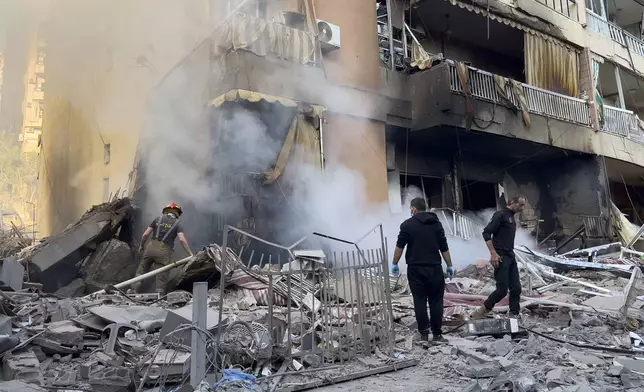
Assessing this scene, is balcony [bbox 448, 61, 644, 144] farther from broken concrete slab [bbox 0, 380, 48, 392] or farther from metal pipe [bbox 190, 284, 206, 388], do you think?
broken concrete slab [bbox 0, 380, 48, 392]

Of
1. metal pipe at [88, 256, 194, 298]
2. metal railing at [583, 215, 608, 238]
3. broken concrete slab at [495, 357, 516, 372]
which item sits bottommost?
broken concrete slab at [495, 357, 516, 372]

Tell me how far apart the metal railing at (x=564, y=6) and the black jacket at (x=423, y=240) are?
38.1 feet

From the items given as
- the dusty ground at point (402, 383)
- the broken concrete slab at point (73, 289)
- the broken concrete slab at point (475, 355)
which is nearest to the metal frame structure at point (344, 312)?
the dusty ground at point (402, 383)

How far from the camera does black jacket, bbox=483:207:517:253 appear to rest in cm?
560

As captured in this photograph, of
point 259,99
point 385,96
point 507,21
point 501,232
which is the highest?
point 507,21

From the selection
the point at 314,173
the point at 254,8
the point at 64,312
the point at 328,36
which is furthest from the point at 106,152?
the point at 64,312

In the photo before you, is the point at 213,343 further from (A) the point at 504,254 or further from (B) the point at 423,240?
(A) the point at 504,254

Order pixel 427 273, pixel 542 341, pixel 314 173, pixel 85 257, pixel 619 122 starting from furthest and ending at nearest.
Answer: pixel 619 122 < pixel 314 173 < pixel 85 257 < pixel 427 273 < pixel 542 341

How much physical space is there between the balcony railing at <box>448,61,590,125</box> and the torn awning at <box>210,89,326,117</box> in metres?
3.44

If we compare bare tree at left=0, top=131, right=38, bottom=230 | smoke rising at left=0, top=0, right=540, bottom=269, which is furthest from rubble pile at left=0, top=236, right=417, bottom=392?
bare tree at left=0, top=131, right=38, bottom=230

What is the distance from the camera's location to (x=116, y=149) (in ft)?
42.1

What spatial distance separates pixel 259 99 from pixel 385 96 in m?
3.42

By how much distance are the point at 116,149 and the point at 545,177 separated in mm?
12771

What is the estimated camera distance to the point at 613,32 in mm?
16203
